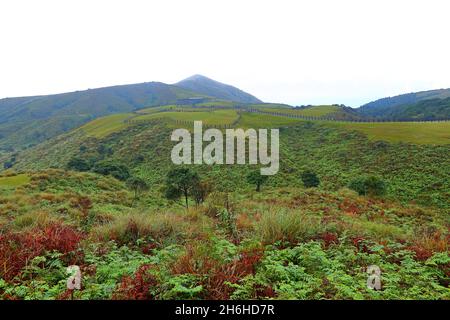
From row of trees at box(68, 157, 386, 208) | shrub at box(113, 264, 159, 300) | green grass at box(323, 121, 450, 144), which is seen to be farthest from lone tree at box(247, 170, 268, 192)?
green grass at box(323, 121, 450, 144)

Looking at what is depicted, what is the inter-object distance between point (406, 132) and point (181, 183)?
56239 millimetres

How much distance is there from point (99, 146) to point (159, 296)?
75.5m

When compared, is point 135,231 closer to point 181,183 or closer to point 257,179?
point 181,183

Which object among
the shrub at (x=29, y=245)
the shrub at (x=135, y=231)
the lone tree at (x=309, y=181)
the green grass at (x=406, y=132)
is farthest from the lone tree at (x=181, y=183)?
the green grass at (x=406, y=132)

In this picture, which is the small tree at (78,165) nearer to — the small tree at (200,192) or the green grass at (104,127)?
the small tree at (200,192)

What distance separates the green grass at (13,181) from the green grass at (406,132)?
5691 cm

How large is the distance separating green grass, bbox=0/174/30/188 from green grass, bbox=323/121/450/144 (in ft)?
187

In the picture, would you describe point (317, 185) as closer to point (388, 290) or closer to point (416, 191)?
point (416, 191)

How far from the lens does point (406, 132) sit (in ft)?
199

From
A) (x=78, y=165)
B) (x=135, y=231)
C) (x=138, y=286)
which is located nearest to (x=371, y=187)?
(x=135, y=231)

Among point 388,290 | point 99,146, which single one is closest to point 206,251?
point 388,290

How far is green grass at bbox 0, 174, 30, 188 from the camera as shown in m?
24.4

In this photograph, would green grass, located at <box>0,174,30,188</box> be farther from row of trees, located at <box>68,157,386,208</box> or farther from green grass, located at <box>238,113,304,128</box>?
green grass, located at <box>238,113,304,128</box>
